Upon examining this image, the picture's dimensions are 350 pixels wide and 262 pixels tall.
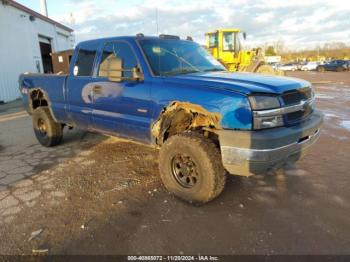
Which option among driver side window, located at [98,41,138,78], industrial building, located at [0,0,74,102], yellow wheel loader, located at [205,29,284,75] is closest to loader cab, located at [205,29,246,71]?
yellow wheel loader, located at [205,29,284,75]

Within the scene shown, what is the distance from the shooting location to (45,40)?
20.8 meters

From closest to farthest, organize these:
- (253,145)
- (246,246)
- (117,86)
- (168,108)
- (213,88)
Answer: (246,246)
(253,145)
(213,88)
(168,108)
(117,86)

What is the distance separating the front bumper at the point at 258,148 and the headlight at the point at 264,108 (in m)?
0.07

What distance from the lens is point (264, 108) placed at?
125 inches

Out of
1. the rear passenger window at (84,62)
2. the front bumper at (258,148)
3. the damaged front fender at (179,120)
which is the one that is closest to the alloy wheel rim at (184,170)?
the damaged front fender at (179,120)

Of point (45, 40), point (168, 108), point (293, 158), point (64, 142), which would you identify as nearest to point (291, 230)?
point (293, 158)

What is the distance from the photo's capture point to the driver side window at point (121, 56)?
4.32 metres

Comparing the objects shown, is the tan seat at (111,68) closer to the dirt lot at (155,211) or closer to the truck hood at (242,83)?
the truck hood at (242,83)

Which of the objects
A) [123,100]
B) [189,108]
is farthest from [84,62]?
[189,108]

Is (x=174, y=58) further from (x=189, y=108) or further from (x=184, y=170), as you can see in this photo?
(x=184, y=170)

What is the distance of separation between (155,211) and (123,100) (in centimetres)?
168

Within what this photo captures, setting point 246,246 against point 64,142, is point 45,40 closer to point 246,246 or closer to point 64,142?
point 64,142

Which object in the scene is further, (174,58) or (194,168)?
(174,58)

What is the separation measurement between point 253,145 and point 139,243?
4.98 ft
